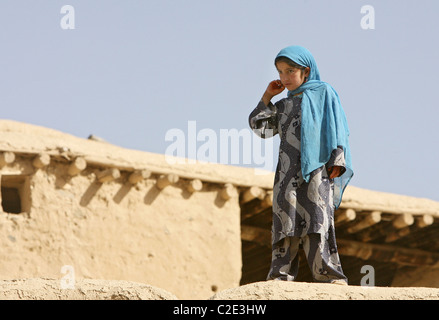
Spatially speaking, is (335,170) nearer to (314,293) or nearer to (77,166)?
(314,293)

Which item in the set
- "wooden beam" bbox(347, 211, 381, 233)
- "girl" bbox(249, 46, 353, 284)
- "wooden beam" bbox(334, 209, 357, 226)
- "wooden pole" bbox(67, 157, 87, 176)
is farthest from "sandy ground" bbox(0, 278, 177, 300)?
"wooden beam" bbox(347, 211, 381, 233)

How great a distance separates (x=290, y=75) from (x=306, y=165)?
0.56m

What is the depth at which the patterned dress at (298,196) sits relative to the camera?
5180mm

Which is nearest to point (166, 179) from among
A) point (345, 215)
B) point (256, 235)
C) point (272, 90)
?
point (256, 235)

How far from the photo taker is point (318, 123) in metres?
5.32

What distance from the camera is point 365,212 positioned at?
9.91 meters

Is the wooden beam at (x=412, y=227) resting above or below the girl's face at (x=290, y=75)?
below

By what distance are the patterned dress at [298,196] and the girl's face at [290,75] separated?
81mm

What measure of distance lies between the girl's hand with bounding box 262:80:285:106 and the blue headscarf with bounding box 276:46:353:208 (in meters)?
0.10

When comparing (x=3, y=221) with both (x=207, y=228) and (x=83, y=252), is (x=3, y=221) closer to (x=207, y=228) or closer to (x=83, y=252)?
(x=83, y=252)

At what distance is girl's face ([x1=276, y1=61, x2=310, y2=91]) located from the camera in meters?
5.36

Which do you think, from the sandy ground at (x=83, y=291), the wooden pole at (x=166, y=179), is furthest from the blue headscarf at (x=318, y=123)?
the wooden pole at (x=166, y=179)

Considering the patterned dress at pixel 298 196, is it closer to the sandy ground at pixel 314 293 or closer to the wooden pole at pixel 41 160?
the sandy ground at pixel 314 293
